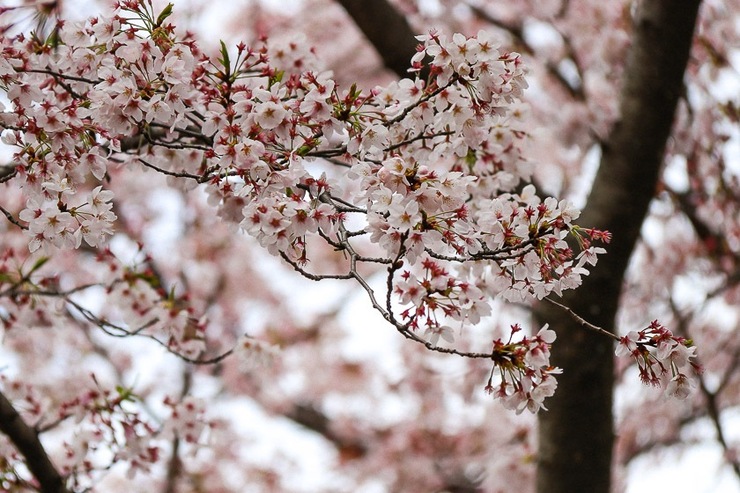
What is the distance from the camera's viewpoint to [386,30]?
3.22 meters

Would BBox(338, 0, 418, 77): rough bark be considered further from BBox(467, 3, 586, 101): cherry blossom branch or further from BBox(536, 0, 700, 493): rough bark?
BBox(467, 3, 586, 101): cherry blossom branch

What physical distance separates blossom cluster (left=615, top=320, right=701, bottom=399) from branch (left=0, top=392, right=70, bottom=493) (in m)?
1.83

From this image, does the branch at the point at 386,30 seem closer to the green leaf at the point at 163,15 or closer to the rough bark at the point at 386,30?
the rough bark at the point at 386,30

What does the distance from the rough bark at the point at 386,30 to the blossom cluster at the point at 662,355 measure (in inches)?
73.8

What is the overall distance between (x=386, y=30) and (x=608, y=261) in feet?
4.48

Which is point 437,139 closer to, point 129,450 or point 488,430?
point 129,450

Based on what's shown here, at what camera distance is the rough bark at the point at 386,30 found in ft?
10.4

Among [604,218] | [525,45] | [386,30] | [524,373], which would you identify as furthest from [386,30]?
[525,45]

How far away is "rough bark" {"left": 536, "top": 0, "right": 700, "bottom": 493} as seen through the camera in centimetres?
312

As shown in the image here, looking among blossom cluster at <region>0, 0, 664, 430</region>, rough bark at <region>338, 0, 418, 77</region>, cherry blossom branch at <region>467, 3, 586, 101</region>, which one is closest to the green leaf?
blossom cluster at <region>0, 0, 664, 430</region>

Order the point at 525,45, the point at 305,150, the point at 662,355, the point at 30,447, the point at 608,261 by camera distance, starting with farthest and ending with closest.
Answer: the point at 525,45, the point at 608,261, the point at 30,447, the point at 305,150, the point at 662,355

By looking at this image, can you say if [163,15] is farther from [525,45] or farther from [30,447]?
[525,45]

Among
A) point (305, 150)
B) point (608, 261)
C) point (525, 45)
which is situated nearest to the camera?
point (305, 150)

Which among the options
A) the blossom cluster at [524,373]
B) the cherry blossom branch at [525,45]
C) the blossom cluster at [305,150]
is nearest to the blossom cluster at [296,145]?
the blossom cluster at [305,150]
